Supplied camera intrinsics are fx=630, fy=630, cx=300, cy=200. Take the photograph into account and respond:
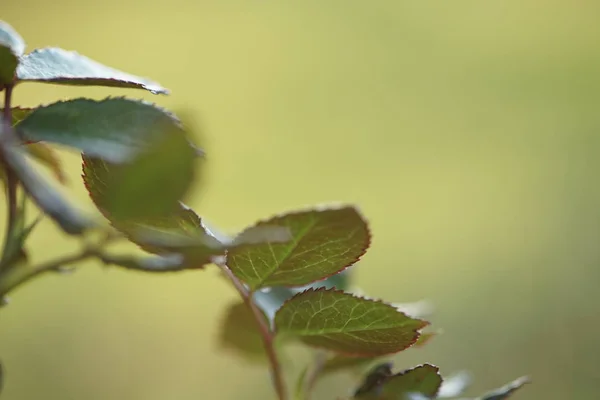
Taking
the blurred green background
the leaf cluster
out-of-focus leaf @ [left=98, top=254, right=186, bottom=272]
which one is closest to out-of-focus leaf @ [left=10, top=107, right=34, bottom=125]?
the leaf cluster

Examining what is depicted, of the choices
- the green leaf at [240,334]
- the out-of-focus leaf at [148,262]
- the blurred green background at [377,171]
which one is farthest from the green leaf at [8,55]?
the blurred green background at [377,171]

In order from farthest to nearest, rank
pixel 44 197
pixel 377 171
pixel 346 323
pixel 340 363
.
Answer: pixel 377 171 < pixel 340 363 < pixel 346 323 < pixel 44 197

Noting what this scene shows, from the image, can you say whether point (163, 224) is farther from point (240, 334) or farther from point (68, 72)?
point (240, 334)

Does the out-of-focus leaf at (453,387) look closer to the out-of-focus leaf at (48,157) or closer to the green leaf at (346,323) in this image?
the green leaf at (346,323)

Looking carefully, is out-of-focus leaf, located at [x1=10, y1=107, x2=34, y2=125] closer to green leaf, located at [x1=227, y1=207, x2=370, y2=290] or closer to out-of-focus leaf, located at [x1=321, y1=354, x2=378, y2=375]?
green leaf, located at [x1=227, y1=207, x2=370, y2=290]

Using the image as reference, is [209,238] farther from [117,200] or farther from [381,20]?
[381,20]

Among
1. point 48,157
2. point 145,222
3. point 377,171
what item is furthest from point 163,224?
point 377,171

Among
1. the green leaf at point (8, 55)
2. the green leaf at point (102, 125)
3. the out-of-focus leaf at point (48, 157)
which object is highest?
the out-of-focus leaf at point (48, 157)
